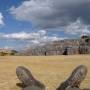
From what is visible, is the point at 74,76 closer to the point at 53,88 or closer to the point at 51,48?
the point at 53,88

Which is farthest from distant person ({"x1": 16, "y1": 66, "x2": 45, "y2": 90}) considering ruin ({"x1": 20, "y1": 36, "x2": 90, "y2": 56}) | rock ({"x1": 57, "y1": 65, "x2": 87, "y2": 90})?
ruin ({"x1": 20, "y1": 36, "x2": 90, "y2": 56})

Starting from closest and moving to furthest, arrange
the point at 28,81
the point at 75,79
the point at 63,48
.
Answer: the point at 75,79
the point at 28,81
the point at 63,48

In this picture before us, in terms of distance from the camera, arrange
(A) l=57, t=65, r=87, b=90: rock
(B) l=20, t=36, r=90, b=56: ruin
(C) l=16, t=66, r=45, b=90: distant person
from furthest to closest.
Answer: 1. (B) l=20, t=36, r=90, b=56: ruin
2. (A) l=57, t=65, r=87, b=90: rock
3. (C) l=16, t=66, r=45, b=90: distant person

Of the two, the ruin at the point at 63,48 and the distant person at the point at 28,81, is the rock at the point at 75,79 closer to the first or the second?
the distant person at the point at 28,81

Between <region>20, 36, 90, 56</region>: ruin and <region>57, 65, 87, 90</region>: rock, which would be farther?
<region>20, 36, 90, 56</region>: ruin

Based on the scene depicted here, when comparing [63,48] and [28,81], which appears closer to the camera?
[28,81]

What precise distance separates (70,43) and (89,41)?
4.93 m

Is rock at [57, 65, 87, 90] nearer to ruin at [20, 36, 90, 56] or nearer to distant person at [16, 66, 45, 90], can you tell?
distant person at [16, 66, 45, 90]

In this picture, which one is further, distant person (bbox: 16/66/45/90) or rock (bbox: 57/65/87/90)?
rock (bbox: 57/65/87/90)

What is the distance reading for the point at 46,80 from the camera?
A: 596 inches

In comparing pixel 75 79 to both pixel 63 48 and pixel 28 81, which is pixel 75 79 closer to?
pixel 28 81

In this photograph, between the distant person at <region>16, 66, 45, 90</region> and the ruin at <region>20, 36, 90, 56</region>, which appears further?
the ruin at <region>20, 36, 90, 56</region>

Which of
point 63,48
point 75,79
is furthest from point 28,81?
point 63,48

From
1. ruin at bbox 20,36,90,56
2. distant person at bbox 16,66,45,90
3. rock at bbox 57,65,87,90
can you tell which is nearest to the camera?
distant person at bbox 16,66,45,90
